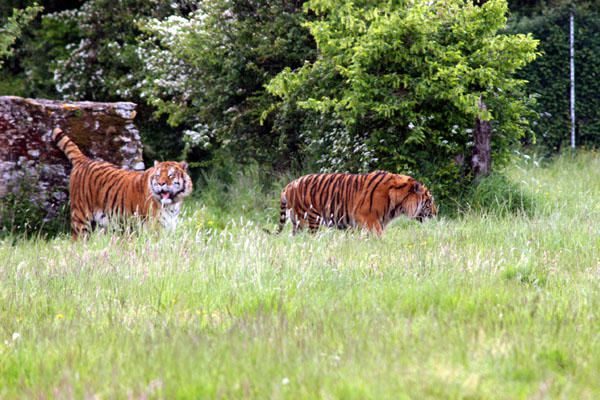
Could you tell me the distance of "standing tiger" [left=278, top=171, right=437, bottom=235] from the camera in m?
9.88

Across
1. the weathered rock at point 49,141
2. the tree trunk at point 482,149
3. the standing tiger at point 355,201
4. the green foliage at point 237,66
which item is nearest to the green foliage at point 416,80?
the tree trunk at point 482,149

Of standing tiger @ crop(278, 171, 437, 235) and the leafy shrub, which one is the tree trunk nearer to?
the leafy shrub

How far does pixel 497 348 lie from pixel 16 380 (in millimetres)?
2554

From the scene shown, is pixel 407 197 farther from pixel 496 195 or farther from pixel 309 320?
pixel 309 320

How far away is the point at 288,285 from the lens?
6.12 m

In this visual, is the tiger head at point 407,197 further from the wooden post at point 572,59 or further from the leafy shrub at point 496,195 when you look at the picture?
the wooden post at point 572,59

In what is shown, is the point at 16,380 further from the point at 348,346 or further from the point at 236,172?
the point at 236,172

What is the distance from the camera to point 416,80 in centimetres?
1209

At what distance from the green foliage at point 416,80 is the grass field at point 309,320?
3.96m

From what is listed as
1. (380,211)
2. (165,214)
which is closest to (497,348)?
(380,211)

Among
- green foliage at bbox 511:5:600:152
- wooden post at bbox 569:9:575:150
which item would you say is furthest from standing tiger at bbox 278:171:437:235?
wooden post at bbox 569:9:575:150

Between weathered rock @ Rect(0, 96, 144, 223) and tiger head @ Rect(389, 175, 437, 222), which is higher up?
weathered rock @ Rect(0, 96, 144, 223)

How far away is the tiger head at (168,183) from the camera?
988 cm

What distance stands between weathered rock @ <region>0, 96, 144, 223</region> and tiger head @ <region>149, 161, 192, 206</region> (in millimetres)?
1899
